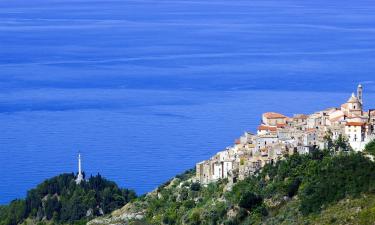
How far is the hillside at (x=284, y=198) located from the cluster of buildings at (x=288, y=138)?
787mm

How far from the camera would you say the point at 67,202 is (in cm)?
4088

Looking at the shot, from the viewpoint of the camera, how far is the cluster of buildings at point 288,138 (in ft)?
103

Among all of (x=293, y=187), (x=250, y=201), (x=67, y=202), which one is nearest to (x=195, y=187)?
(x=250, y=201)

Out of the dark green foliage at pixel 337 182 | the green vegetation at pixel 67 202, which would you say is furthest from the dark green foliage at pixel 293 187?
the green vegetation at pixel 67 202

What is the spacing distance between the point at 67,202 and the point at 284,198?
15188mm

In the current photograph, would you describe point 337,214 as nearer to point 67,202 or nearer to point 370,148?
point 370,148

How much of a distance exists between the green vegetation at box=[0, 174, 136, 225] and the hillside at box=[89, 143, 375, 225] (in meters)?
4.78

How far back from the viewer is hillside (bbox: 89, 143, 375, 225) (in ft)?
81.3

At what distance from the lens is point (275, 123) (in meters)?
37.3

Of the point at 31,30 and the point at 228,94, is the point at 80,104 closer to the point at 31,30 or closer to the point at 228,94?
the point at 228,94

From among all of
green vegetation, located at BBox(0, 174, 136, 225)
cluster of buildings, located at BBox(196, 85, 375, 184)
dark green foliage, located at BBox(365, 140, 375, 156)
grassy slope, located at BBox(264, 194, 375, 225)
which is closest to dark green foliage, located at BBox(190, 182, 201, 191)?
Result: cluster of buildings, located at BBox(196, 85, 375, 184)

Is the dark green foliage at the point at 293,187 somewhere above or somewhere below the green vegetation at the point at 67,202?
below

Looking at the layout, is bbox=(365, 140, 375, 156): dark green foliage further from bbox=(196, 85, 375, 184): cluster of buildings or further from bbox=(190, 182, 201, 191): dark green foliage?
bbox=(190, 182, 201, 191): dark green foliage

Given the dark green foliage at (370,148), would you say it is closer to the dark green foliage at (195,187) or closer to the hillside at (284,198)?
the hillside at (284,198)
